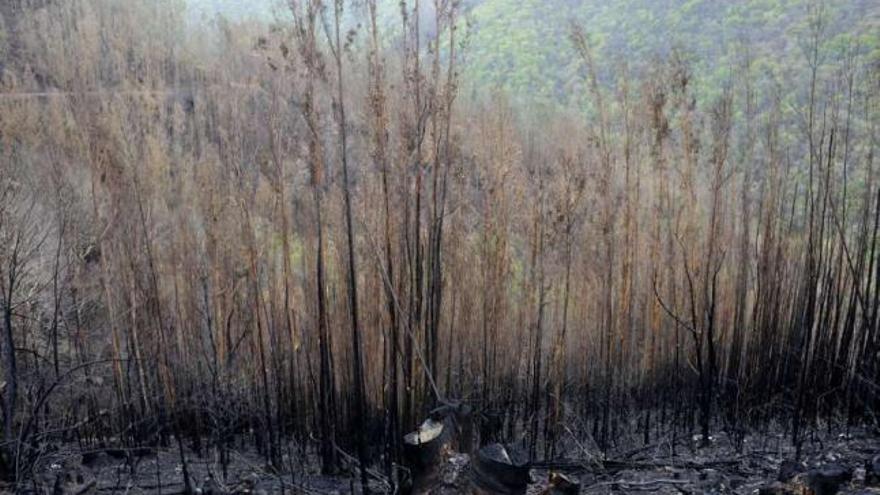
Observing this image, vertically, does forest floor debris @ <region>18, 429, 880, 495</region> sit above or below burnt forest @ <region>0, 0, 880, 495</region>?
below

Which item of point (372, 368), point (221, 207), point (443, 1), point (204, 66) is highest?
point (204, 66)

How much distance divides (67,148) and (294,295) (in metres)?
2.75

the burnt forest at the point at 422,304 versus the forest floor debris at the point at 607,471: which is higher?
the burnt forest at the point at 422,304

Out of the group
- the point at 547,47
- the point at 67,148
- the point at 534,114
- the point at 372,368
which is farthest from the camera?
the point at 547,47

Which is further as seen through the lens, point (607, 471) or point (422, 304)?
point (607, 471)

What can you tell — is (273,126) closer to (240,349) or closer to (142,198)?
(142,198)

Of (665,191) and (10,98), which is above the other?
(10,98)

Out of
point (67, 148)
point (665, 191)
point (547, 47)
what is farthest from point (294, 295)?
point (547, 47)

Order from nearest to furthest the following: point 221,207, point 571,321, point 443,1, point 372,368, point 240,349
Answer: point 443,1 < point 372,368 < point 221,207 < point 240,349 < point 571,321

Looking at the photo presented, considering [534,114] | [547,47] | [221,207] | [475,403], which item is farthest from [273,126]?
Answer: [547,47]

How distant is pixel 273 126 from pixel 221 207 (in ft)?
2.51

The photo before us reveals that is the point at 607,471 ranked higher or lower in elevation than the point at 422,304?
lower

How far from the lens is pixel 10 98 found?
25.2 ft

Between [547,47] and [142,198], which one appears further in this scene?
[547,47]
